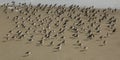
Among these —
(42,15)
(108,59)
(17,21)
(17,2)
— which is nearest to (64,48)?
(108,59)

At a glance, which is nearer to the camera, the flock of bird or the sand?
the sand

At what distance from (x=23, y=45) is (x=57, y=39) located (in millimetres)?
1692

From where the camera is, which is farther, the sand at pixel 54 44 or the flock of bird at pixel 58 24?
the flock of bird at pixel 58 24

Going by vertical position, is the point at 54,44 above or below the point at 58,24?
below

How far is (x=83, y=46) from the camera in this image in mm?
17781

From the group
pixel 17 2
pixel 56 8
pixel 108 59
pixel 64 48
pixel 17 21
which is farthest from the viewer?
pixel 17 2

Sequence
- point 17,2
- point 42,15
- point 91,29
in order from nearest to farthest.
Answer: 1. point 91,29
2. point 42,15
3. point 17,2

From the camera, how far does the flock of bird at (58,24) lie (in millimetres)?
18781

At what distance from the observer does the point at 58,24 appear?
70.9 feet

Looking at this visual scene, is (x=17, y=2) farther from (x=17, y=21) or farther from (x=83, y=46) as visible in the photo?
(x=83, y=46)

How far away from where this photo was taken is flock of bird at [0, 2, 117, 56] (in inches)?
739

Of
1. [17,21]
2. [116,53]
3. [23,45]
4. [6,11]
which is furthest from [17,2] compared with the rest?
[116,53]

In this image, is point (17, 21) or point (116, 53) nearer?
point (116, 53)

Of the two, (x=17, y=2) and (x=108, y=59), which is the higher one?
(x=17, y=2)
